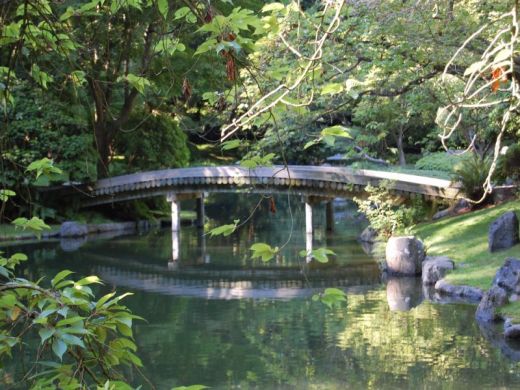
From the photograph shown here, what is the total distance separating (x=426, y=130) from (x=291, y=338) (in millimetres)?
22953

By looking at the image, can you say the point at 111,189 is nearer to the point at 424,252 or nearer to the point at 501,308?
the point at 424,252

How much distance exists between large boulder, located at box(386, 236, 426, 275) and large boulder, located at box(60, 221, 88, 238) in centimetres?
1157

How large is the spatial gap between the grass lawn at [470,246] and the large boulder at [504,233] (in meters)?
0.17

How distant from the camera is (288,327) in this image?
37.4ft

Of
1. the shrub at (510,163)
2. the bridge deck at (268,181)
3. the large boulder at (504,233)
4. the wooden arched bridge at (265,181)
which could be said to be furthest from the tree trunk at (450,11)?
the wooden arched bridge at (265,181)

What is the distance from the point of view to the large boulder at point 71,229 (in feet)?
79.7

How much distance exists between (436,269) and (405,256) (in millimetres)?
1468

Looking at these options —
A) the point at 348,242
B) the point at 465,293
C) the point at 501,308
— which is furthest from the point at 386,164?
the point at 501,308

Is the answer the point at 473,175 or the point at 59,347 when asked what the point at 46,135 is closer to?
the point at 473,175

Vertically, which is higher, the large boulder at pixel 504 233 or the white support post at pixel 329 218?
the white support post at pixel 329 218

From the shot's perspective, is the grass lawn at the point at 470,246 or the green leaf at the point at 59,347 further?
the grass lawn at the point at 470,246

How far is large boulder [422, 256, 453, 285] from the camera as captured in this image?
14.0 meters

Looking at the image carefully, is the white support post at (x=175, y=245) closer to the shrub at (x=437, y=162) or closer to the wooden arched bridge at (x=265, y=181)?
the wooden arched bridge at (x=265, y=181)

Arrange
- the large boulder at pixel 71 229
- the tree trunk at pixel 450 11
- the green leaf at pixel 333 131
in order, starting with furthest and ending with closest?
the large boulder at pixel 71 229 < the tree trunk at pixel 450 11 < the green leaf at pixel 333 131
